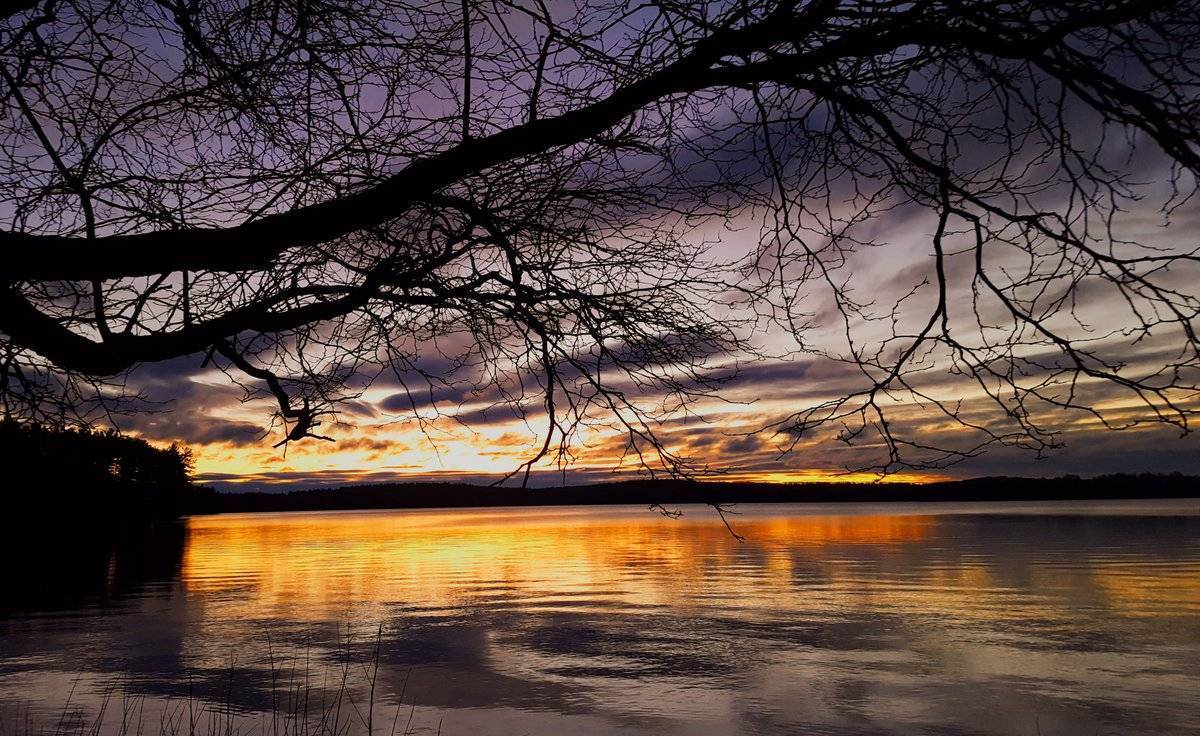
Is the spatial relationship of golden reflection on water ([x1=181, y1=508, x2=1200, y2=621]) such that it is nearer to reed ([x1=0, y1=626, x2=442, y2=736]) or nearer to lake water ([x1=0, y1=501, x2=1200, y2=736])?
lake water ([x1=0, y1=501, x2=1200, y2=736])

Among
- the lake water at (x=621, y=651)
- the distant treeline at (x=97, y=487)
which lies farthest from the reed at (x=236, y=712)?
the distant treeline at (x=97, y=487)

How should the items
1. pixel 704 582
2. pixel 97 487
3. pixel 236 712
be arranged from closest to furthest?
pixel 236 712 < pixel 704 582 < pixel 97 487

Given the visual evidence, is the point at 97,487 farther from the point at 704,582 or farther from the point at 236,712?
the point at 236,712

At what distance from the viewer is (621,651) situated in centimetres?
1650

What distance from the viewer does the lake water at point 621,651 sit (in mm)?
12062

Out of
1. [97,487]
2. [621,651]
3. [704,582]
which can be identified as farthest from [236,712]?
[97,487]

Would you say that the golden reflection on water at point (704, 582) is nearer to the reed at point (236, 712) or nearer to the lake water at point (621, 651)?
the lake water at point (621, 651)

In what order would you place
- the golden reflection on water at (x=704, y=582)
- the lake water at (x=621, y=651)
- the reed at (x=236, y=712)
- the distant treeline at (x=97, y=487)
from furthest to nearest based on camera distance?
the distant treeline at (x=97, y=487) → the golden reflection on water at (x=704, y=582) → the lake water at (x=621, y=651) → the reed at (x=236, y=712)

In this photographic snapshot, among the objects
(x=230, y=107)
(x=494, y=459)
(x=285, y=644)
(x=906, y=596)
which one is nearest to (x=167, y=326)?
(x=230, y=107)

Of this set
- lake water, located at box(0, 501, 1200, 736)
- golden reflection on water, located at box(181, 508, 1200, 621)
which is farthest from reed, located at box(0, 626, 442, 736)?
golden reflection on water, located at box(181, 508, 1200, 621)

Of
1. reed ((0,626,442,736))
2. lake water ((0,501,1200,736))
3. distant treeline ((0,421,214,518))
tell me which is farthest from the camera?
distant treeline ((0,421,214,518))

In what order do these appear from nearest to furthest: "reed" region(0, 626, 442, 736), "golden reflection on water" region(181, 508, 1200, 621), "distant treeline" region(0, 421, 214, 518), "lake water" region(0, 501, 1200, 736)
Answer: "reed" region(0, 626, 442, 736)
"lake water" region(0, 501, 1200, 736)
"golden reflection on water" region(181, 508, 1200, 621)
"distant treeline" region(0, 421, 214, 518)

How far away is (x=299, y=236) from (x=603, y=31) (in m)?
1.61

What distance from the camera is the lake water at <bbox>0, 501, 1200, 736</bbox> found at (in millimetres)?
12062
